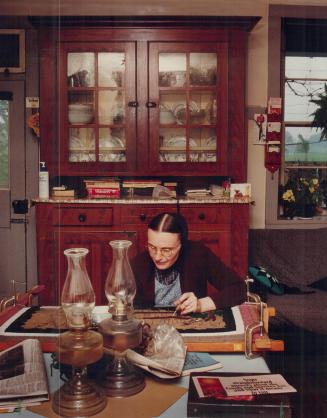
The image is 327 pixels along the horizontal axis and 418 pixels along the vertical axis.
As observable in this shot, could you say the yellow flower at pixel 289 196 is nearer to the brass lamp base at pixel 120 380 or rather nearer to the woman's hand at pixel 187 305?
the woman's hand at pixel 187 305

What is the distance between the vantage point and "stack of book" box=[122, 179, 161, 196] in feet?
10.6

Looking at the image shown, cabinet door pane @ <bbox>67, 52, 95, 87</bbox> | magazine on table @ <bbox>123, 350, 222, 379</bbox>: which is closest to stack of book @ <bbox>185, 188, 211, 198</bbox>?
cabinet door pane @ <bbox>67, 52, 95, 87</bbox>

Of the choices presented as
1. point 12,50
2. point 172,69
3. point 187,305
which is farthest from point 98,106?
point 187,305

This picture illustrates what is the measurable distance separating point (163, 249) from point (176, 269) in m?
0.27

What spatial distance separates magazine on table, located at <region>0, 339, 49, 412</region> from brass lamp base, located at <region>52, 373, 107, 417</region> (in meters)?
0.05

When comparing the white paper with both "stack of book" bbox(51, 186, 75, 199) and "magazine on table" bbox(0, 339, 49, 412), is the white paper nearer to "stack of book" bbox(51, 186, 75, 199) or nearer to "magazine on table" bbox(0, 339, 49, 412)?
"magazine on table" bbox(0, 339, 49, 412)

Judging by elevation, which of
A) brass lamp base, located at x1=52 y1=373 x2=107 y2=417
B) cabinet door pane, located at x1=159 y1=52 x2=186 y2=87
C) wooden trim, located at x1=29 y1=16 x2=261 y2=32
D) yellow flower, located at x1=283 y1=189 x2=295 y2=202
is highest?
wooden trim, located at x1=29 y1=16 x2=261 y2=32

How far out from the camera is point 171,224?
2885 millimetres

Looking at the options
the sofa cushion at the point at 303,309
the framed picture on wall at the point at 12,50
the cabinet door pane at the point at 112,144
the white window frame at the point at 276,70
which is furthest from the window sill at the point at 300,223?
the framed picture on wall at the point at 12,50

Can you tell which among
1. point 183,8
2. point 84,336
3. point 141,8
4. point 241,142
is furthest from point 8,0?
point 84,336

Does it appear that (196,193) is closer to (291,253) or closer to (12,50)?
(291,253)

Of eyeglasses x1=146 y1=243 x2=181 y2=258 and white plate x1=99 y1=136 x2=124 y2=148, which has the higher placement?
white plate x1=99 y1=136 x2=124 y2=148

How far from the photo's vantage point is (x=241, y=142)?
10.5 ft

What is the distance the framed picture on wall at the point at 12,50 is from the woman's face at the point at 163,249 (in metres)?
1.46
